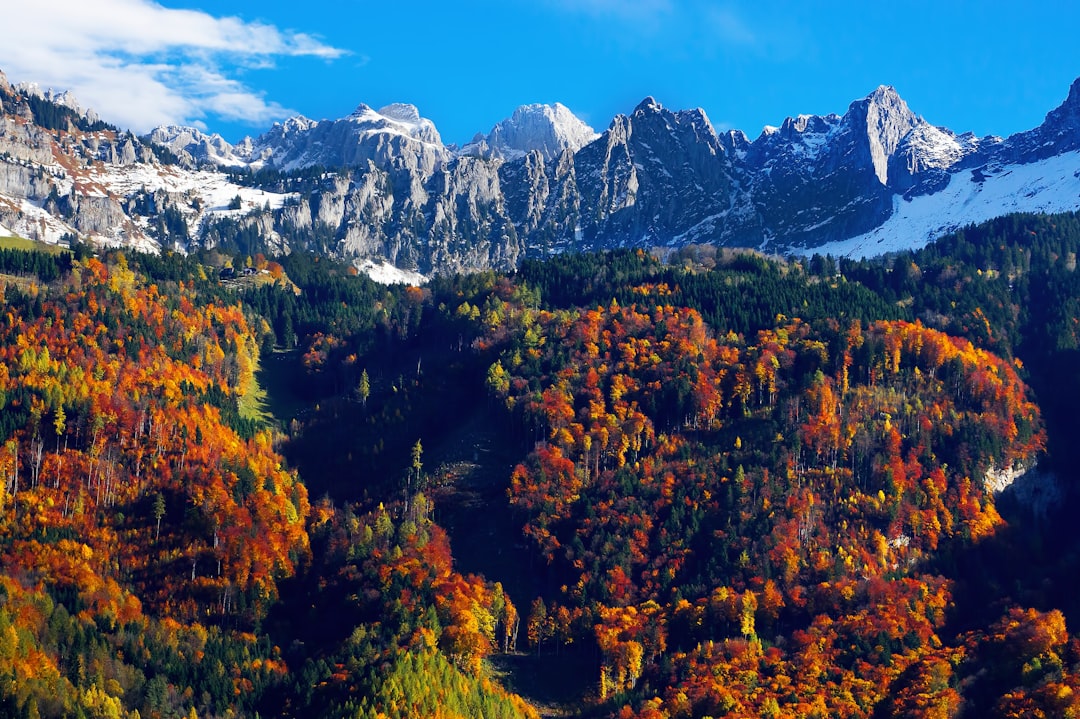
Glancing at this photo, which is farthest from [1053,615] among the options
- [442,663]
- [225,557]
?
[225,557]

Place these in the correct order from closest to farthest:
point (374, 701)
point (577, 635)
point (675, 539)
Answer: point (374, 701), point (577, 635), point (675, 539)

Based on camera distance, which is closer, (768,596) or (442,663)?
(442,663)

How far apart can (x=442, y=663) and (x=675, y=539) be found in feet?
150

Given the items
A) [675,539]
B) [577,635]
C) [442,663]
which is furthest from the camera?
[675,539]

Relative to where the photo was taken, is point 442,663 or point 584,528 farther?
point 584,528

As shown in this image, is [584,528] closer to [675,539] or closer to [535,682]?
[675,539]

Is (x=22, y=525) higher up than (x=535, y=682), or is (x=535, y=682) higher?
(x=22, y=525)

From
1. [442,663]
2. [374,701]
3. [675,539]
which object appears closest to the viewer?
[374,701]

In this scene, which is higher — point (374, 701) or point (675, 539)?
point (675, 539)

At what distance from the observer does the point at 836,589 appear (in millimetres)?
186000

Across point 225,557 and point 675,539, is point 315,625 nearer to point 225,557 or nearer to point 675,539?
point 225,557

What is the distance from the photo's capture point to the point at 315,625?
182875mm

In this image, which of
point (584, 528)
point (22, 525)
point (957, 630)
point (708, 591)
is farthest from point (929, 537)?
point (22, 525)

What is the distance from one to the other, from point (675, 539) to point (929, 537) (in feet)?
125
